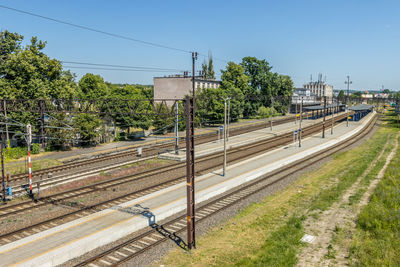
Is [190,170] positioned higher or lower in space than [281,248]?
higher

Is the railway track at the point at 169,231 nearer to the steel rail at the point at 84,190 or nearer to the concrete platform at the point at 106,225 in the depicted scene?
the concrete platform at the point at 106,225

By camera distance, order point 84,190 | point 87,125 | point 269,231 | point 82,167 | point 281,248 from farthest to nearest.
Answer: point 87,125, point 82,167, point 84,190, point 269,231, point 281,248

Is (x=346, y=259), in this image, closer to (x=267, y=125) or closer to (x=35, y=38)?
(x=35, y=38)

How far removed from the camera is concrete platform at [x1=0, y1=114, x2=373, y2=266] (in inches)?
496

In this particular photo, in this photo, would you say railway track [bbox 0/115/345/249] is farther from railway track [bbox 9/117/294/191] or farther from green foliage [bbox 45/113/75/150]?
green foliage [bbox 45/113/75/150]

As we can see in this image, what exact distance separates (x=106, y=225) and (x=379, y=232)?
42.9 ft

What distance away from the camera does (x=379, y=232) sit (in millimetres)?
14164

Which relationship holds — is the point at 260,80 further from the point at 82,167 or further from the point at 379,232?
the point at 379,232

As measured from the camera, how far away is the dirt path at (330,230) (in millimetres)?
12453

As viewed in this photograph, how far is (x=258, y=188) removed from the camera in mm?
23469

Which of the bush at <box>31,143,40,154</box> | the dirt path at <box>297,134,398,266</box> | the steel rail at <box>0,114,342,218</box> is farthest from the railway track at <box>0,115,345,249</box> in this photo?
the bush at <box>31,143,40,154</box>

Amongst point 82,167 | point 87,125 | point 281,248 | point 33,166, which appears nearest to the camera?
point 281,248

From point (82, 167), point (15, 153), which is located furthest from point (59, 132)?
point (82, 167)

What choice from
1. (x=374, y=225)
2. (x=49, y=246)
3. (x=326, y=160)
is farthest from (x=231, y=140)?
(x=49, y=246)
